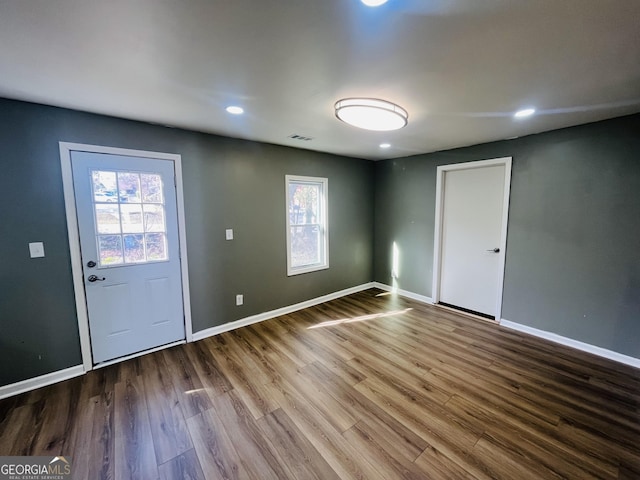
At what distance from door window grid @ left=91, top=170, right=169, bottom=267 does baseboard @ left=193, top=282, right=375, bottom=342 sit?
1026 millimetres

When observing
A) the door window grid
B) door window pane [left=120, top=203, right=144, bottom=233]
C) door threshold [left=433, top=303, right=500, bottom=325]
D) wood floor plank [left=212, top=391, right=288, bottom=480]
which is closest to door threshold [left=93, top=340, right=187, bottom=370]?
the door window grid

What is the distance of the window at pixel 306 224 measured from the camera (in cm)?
393

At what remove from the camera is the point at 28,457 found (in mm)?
1646

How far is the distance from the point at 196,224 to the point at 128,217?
2.09ft

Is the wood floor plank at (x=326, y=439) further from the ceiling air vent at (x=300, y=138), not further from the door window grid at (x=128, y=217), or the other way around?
the ceiling air vent at (x=300, y=138)

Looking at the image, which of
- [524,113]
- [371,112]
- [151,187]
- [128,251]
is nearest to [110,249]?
[128,251]

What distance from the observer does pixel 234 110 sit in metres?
2.31

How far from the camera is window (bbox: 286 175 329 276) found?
3.93 m

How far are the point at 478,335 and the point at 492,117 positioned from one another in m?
2.46

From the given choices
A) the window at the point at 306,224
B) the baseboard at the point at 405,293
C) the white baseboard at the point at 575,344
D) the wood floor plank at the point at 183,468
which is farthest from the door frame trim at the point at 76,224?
the white baseboard at the point at 575,344

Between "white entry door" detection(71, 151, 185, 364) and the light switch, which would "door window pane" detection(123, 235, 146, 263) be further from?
the light switch

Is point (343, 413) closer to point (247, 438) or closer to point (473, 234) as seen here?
point (247, 438)

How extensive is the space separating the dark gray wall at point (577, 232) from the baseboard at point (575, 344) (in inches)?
1.9

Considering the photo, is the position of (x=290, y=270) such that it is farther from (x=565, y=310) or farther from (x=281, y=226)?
(x=565, y=310)
